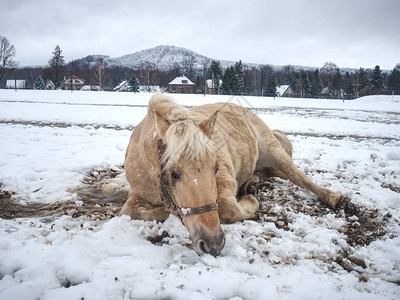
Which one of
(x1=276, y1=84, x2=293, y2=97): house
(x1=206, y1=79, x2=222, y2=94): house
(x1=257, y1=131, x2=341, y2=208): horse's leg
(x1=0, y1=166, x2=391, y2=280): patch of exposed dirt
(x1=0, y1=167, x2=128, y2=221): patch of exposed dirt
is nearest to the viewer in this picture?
(x1=0, y1=166, x2=391, y2=280): patch of exposed dirt

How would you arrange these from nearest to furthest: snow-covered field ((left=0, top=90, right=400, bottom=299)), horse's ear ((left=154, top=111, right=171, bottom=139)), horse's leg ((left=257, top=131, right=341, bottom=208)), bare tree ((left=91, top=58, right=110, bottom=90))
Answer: snow-covered field ((left=0, top=90, right=400, bottom=299)) → horse's ear ((left=154, top=111, right=171, bottom=139)) → horse's leg ((left=257, top=131, right=341, bottom=208)) → bare tree ((left=91, top=58, right=110, bottom=90))

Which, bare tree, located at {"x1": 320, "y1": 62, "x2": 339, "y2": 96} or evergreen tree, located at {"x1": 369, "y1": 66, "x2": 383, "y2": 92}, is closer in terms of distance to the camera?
evergreen tree, located at {"x1": 369, "y1": 66, "x2": 383, "y2": 92}

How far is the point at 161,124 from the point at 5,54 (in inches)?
2787

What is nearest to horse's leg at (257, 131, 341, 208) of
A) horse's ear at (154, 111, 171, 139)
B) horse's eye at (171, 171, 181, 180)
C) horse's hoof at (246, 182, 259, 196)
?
horse's hoof at (246, 182, 259, 196)

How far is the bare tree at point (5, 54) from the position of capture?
53594 mm

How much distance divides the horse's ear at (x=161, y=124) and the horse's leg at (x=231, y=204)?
1131mm

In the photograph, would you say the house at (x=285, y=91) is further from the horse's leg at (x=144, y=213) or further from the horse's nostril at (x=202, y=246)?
the horse's nostril at (x=202, y=246)

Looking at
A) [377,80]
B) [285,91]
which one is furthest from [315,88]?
[377,80]

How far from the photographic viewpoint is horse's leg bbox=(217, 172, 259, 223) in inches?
115

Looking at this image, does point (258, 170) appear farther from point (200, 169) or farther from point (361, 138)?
point (361, 138)

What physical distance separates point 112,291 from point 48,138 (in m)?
7.08

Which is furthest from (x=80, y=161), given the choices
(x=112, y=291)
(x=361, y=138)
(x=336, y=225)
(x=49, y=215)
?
(x=361, y=138)

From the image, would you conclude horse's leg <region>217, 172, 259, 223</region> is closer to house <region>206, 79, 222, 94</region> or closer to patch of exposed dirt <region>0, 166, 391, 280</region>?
patch of exposed dirt <region>0, 166, 391, 280</region>

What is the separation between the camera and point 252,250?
2.45 meters
